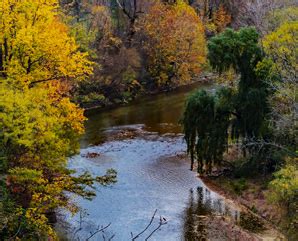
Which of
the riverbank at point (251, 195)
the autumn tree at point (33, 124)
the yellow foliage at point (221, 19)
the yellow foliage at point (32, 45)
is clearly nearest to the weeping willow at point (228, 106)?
the riverbank at point (251, 195)

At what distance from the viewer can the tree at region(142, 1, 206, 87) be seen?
180 ft

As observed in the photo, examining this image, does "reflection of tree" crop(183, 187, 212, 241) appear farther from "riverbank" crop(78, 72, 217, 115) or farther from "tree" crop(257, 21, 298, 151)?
"riverbank" crop(78, 72, 217, 115)

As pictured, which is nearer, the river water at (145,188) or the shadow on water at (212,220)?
the shadow on water at (212,220)

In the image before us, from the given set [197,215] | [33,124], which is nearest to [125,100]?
[197,215]

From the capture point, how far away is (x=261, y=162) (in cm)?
2811

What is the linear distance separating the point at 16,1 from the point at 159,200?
1319cm

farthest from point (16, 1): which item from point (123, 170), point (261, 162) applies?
point (261, 162)

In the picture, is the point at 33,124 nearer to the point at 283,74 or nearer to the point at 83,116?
the point at 83,116

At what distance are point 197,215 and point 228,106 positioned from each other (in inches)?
288

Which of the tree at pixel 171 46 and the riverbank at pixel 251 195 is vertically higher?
the tree at pixel 171 46

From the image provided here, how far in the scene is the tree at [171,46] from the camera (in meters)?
54.9

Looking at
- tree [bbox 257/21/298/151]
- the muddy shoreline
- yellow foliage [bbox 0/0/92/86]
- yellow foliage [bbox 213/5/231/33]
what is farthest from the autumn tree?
yellow foliage [bbox 213/5/231/33]

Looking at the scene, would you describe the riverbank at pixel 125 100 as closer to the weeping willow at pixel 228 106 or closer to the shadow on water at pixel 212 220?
the weeping willow at pixel 228 106

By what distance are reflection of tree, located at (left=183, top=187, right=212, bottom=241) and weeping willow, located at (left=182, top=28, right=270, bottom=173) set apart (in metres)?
2.78
